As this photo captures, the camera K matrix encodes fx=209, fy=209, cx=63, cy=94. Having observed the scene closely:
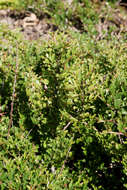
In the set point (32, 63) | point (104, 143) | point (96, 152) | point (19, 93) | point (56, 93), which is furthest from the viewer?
point (32, 63)

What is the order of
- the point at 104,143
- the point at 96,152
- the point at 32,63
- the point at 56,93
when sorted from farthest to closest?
the point at 32,63
the point at 56,93
the point at 96,152
the point at 104,143

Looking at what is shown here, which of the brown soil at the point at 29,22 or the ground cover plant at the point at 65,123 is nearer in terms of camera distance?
the ground cover plant at the point at 65,123

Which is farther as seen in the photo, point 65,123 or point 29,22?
point 29,22

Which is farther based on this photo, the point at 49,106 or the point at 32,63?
the point at 32,63

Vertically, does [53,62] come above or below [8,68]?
above

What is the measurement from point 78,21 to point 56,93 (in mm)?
3992

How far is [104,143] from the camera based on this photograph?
72.8 inches

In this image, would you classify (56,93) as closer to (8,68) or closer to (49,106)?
(49,106)

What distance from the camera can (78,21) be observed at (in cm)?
564

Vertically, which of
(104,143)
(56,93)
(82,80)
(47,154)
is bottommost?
(47,154)

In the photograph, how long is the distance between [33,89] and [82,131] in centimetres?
67

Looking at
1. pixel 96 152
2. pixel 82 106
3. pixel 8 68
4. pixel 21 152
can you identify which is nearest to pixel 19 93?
pixel 8 68

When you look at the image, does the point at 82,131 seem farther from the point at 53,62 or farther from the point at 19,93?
the point at 19,93

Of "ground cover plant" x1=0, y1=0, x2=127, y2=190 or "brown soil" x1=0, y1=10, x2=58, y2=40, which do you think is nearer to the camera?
"ground cover plant" x1=0, y1=0, x2=127, y2=190
